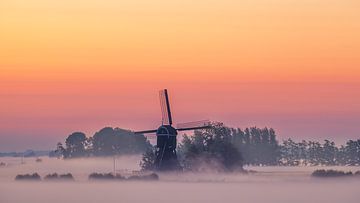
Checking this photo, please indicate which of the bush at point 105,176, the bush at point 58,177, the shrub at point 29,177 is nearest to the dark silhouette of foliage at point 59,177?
the bush at point 58,177

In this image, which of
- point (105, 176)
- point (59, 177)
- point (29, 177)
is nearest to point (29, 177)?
point (29, 177)

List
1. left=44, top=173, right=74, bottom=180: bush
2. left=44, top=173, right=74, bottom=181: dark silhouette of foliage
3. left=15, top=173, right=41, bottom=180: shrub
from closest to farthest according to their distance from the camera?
left=15, top=173, right=41, bottom=180: shrub → left=44, top=173, right=74, bottom=181: dark silhouette of foliage → left=44, top=173, right=74, bottom=180: bush

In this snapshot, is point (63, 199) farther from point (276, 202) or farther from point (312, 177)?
point (312, 177)

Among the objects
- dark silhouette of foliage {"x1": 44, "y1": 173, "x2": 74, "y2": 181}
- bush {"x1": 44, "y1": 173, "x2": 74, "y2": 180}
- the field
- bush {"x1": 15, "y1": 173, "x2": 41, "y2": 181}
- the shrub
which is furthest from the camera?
bush {"x1": 44, "y1": 173, "x2": 74, "y2": 180}

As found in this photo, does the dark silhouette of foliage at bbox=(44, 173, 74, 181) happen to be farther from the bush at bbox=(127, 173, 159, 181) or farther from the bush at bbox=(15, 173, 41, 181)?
the bush at bbox=(127, 173, 159, 181)

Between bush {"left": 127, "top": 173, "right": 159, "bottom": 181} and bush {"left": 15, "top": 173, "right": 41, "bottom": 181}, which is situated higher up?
bush {"left": 15, "top": 173, "right": 41, "bottom": 181}

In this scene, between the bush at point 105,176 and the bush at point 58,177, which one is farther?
the bush at point 58,177

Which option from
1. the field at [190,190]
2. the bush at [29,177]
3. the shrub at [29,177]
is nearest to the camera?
the field at [190,190]

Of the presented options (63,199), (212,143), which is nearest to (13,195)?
(63,199)

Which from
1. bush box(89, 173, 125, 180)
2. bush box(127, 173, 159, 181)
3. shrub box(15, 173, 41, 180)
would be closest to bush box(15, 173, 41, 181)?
shrub box(15, 173, 41, 180)

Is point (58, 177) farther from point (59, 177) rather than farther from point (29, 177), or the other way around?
point (29, 177)

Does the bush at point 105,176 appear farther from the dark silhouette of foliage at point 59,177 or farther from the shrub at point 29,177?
the shrub at point 29,177

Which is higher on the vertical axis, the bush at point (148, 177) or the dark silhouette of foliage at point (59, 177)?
the dark silhouette of foliage at point (59, 177)

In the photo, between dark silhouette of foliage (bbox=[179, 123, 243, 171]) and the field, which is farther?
dark silhouette of foliage (bbox=[179, 123, 243, 171])
